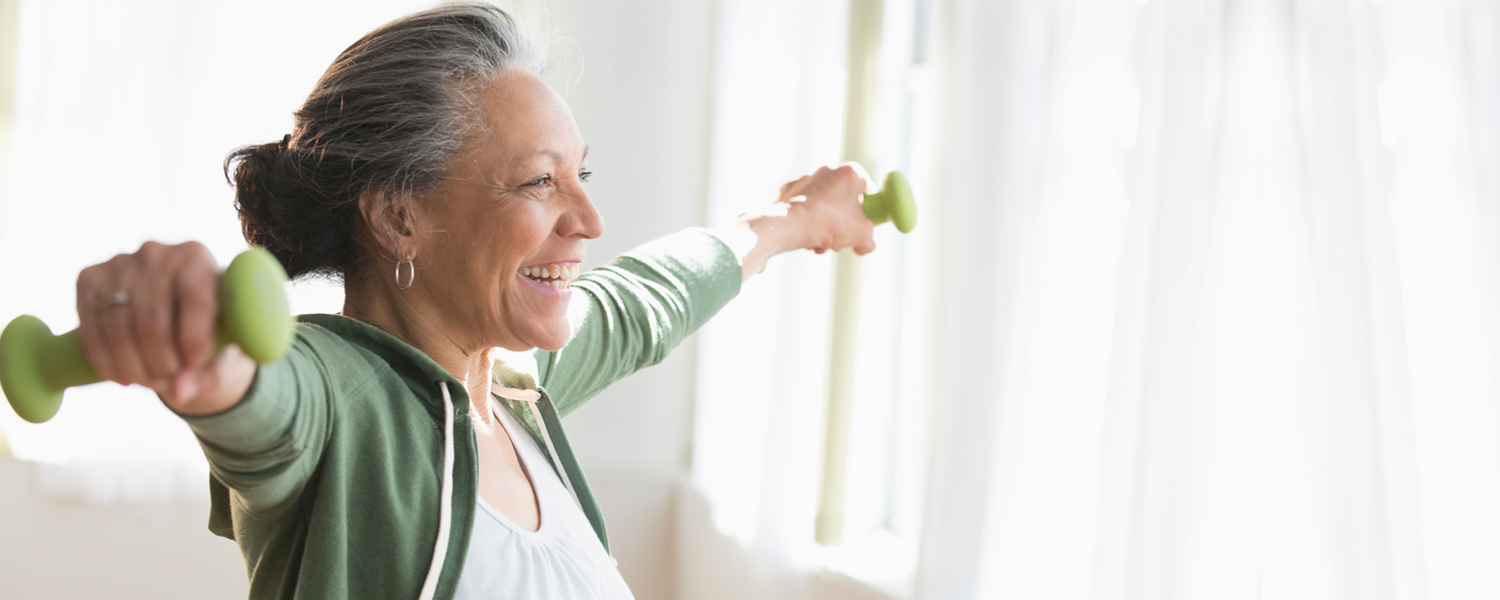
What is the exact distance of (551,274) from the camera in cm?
101

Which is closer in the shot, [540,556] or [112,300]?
[112,300]

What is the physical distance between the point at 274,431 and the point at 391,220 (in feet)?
1.14

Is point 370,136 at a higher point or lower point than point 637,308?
higher

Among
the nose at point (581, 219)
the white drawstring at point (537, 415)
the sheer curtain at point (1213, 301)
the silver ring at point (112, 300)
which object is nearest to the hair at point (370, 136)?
the nose at point (581, 219)

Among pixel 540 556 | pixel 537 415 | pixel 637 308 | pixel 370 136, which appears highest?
pixel 370 136

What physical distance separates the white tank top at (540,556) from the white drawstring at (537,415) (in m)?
0.03

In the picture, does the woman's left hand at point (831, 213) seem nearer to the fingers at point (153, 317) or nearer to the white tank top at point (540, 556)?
the white tank top at point (540, 556)

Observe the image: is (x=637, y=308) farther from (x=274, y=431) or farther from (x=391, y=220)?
(x=274, y=431)

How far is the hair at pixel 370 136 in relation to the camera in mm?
892

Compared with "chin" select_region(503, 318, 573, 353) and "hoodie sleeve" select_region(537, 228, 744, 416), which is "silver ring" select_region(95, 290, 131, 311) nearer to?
"chin" select_region(503, 318, 573, 353)

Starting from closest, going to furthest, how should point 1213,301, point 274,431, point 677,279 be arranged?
point 274,431, point 1213,301, point 677,279

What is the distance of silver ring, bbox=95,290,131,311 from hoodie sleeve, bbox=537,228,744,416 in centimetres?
72

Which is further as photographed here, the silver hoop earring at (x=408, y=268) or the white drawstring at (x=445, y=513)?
the silver hoop earring at (x=408, y=268)

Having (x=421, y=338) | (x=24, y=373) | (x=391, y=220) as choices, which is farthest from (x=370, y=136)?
(x=24, y=373)
